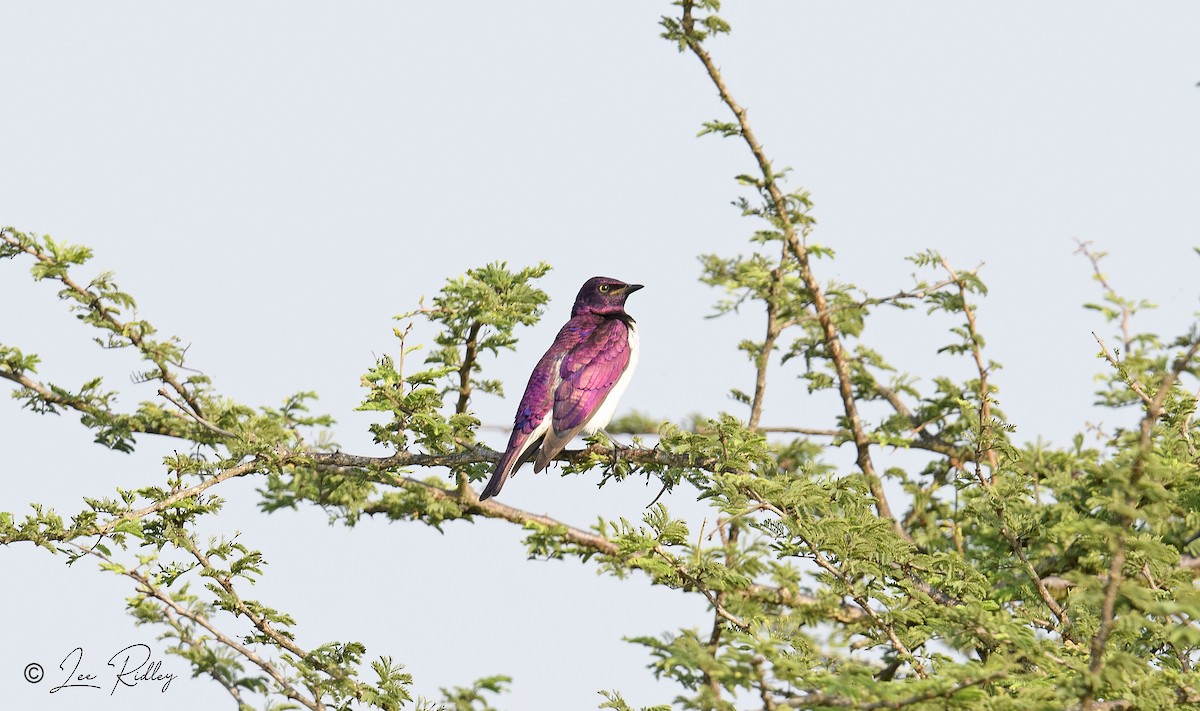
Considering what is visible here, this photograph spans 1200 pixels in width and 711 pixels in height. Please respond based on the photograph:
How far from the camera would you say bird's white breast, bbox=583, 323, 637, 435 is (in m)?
9.39

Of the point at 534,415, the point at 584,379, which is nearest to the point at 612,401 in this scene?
the point at 584,379

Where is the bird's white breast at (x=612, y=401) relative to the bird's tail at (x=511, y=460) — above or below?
above

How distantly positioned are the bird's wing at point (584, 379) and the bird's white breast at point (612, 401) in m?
0.06

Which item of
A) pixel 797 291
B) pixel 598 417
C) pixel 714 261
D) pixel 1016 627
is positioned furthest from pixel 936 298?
pixel 1016 627

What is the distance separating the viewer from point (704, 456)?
7027mm

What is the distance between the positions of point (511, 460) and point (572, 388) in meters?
0.90

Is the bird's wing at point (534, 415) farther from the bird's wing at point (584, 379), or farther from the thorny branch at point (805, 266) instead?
the thorny branch at point (805, 266)

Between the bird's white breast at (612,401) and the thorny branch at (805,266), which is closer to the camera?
the thorny branch at (805,266)

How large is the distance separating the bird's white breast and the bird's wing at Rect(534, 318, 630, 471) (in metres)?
0.06

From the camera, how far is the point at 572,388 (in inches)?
363

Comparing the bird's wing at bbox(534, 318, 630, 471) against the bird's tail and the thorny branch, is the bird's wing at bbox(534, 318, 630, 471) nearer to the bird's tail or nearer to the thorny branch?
the bird's tail

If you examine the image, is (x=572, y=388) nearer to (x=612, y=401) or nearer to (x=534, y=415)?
(x=534, y=415)

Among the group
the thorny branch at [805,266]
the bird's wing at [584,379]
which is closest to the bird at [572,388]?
the bird's wing at [584,379]

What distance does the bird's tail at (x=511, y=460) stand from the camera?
833 cm
